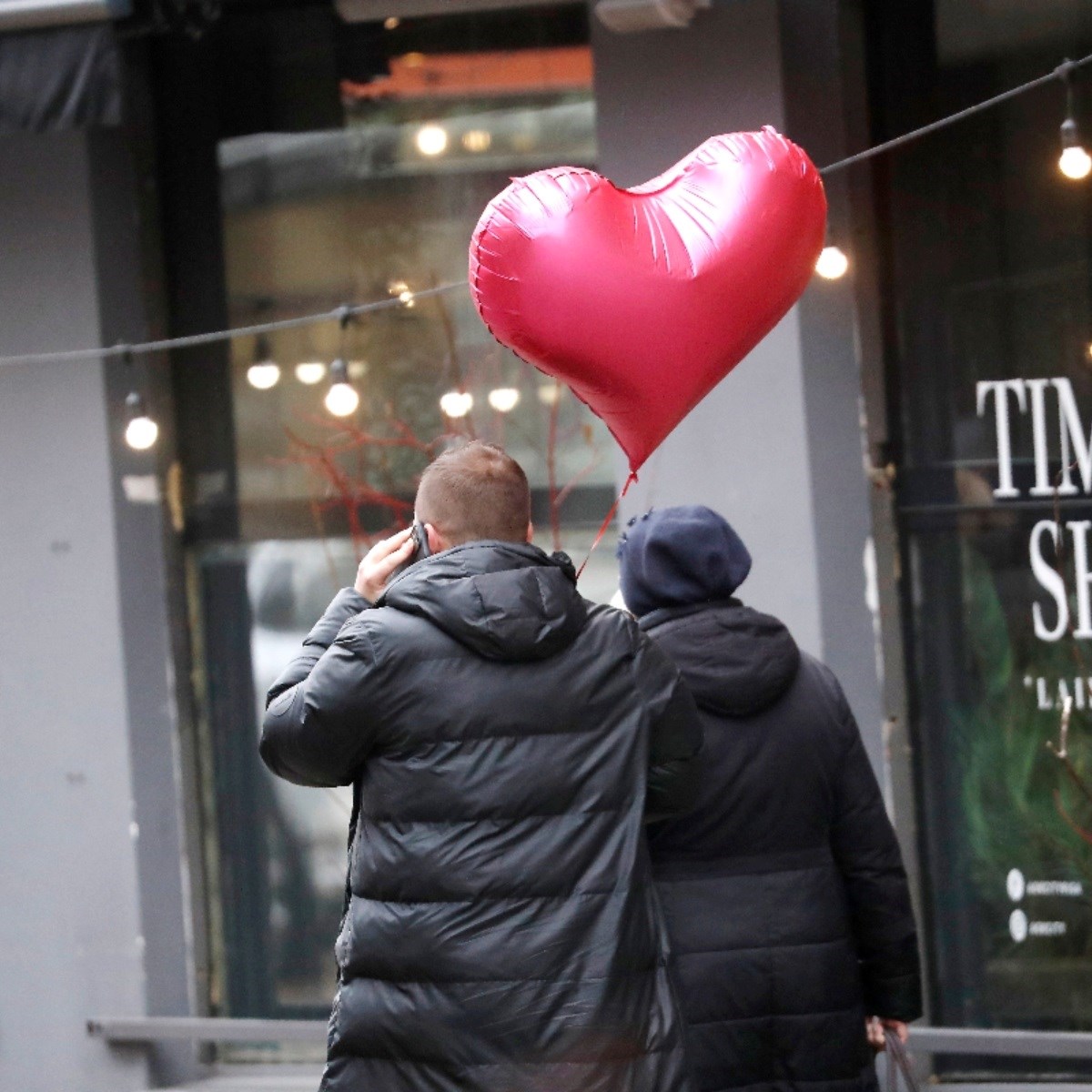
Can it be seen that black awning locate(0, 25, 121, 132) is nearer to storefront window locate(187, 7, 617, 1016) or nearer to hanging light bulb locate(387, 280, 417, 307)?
storefront window locate(187, 7, 617, 1016)

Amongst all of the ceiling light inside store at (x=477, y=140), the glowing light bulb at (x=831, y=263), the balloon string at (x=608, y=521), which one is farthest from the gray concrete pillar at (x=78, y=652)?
the glowing light bulb at (x=831, y=263)

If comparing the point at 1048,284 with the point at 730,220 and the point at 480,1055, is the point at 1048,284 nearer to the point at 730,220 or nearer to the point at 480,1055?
the point at 730,220

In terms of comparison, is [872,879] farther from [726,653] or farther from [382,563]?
[382,563]

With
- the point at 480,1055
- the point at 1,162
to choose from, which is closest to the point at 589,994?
the point at 480,1055

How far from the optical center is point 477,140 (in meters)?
5.97

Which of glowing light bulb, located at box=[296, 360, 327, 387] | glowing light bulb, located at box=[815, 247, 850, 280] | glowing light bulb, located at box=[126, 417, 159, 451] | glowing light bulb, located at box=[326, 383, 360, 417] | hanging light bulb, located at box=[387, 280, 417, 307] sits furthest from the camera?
glowing light bulb, located at box=[296, 360, 327, 387]

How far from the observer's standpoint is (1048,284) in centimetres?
539

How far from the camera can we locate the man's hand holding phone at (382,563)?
2906 mm

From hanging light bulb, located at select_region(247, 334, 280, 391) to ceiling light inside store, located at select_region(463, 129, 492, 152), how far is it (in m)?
1.01

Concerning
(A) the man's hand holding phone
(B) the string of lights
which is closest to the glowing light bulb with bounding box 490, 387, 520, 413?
(B) the string of lights

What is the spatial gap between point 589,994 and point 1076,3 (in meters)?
3.89

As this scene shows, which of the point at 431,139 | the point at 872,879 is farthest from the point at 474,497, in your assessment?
the point at 431,139

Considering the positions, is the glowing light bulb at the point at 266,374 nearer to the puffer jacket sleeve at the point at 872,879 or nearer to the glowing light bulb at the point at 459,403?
the glowing light bulb at the point at 459,403

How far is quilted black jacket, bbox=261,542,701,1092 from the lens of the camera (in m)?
2.61
